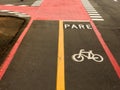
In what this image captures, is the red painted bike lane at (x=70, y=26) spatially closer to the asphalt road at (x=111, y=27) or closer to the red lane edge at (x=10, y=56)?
the red lane edge at (x=10, y=56)

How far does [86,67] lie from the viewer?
28.8 ft

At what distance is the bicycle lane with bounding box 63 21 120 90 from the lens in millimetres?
7598

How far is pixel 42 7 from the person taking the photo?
813 inches

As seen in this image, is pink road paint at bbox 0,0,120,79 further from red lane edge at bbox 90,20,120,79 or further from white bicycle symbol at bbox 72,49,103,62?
white bicycle symbol at bbox 72,49,103,62

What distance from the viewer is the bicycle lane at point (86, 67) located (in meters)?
7.60

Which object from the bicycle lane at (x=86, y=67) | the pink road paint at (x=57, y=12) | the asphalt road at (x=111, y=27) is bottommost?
the bicycle lane at (x=86, y=67)

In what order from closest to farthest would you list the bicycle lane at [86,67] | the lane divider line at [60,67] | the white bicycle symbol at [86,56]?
the lane divider line at [60,67] → the bicycle lane at [86,67] → the white bicycle symbol at [86,56]

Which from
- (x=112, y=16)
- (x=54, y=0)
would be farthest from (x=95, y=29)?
(x=54, y=0)

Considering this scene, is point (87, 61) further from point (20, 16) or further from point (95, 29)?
point (20, 16)

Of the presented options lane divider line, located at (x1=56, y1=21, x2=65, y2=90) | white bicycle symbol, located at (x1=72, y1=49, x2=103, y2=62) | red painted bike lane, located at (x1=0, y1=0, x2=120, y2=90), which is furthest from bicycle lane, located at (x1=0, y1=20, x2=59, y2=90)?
white bicycle symbol, located at (x1=72, y1=49, x2=103, y2=62)

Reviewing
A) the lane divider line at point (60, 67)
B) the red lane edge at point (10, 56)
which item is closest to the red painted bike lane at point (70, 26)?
the red lane edge at point (10, 56)

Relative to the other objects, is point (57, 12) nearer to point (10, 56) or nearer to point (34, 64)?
point (10, 56)

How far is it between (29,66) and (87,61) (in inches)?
81.6

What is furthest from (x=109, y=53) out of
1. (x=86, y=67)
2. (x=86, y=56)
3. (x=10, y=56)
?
(x=10, y=56)
